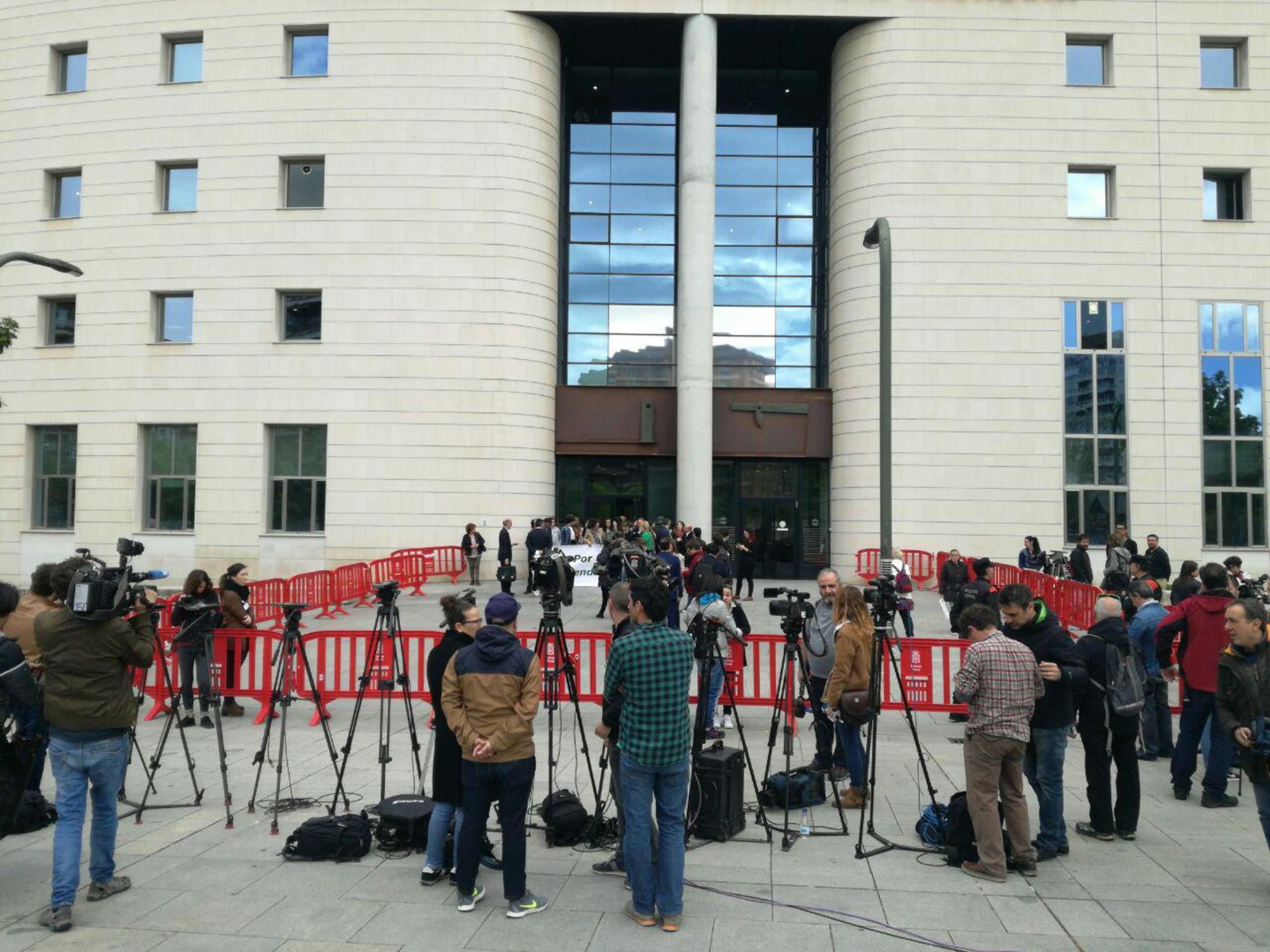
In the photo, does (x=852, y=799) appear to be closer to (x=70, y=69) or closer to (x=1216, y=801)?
(x=1216, y=801)

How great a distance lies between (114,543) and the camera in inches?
1052

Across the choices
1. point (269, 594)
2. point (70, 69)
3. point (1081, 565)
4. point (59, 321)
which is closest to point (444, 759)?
point (269, 594)

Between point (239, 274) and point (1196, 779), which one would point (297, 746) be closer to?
point (1196, 779)

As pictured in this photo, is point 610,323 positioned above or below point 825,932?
above

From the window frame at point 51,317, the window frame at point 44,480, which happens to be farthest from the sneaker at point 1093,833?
the window frame at point 51,317

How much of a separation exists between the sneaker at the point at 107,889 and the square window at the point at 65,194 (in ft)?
92.1

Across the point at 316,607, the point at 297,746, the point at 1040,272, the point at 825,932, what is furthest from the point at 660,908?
the point at 1040,272

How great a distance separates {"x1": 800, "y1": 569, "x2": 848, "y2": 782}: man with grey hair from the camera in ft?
26.7

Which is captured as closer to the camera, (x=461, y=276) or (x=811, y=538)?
(x=461, y=276)

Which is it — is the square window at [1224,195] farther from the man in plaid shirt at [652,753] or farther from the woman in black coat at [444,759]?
the woman in black coat at [444,759]

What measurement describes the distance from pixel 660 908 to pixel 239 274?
25761mm

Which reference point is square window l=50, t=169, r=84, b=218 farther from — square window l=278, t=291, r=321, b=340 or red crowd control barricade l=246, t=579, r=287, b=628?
red crowd control barricade l=246, t=579, r=287, b=628

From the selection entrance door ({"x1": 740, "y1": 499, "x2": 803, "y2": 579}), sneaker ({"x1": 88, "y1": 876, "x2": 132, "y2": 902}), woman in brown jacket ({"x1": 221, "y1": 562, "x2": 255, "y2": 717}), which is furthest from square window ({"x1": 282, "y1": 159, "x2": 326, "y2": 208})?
sneaker ({"x1": 88, "y1": 876, "x2": 132, "y2": 902})

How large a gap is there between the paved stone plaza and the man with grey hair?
0.53 meters
